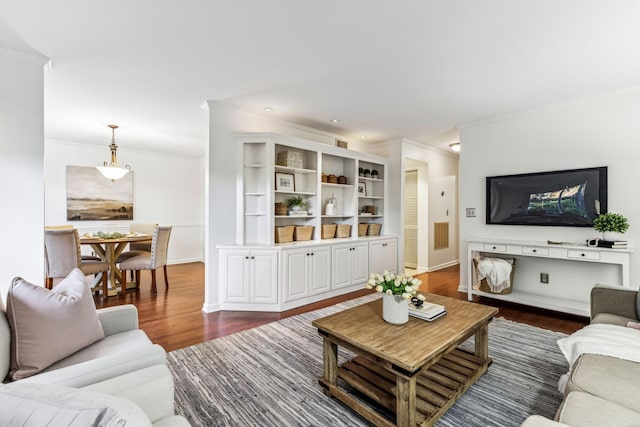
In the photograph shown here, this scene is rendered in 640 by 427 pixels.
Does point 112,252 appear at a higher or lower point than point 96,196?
lower

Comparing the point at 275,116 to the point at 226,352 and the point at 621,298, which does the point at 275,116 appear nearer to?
the point at 226,352

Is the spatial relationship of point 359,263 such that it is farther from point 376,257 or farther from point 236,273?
point 236,273

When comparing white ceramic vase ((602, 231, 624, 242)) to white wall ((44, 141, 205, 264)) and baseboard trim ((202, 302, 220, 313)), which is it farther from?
white wall ((44, 141, 205, 264))

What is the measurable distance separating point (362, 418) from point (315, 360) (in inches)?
27.4

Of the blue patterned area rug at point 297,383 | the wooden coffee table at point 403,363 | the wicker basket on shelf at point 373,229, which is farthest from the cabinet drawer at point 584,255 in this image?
the wicker basket on shelf at point 373,229

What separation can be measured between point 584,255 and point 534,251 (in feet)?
1.43

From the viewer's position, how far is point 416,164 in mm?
5922

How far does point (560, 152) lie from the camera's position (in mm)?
3537

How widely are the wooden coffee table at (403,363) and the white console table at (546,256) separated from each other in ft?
5.86

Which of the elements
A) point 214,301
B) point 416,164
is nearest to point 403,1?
point 214,301

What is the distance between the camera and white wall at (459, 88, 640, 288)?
3.11m

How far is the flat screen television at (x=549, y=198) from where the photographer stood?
329 centimetres

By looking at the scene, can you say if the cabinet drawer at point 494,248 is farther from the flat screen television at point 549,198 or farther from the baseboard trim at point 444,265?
the baseboard trim at point 444,265

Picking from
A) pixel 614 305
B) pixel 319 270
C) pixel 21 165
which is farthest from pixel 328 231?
pixel 21 165
